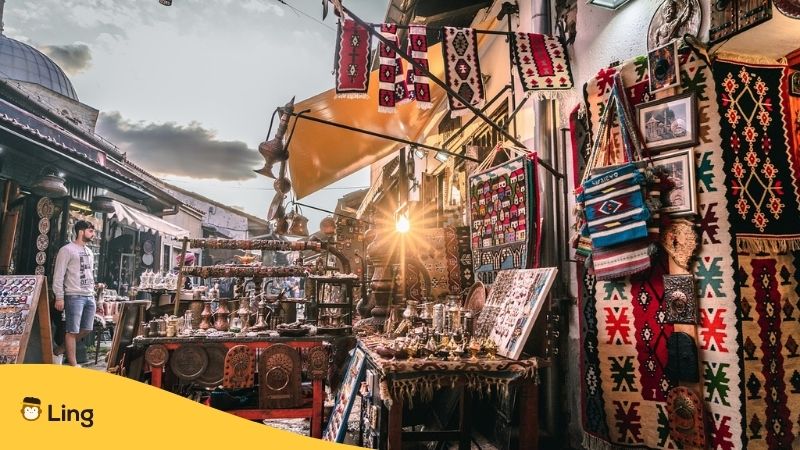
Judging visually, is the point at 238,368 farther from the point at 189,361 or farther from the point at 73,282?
the point at 73,282

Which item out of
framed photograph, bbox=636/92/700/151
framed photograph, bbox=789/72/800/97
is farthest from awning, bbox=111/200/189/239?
framed photograph, bbox=789/72/800/97

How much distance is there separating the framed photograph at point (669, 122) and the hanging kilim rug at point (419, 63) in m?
1.95

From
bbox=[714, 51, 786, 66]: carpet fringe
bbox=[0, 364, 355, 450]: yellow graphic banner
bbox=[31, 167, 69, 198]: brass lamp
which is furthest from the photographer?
bbox=[31, 167, 69, 198]: brass lamp

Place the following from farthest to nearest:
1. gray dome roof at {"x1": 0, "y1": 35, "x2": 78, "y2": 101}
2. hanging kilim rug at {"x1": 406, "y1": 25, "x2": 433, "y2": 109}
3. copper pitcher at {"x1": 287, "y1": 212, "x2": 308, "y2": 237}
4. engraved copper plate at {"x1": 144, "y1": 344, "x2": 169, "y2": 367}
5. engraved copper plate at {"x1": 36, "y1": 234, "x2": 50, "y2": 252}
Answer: gray dome roof at {"x1": 0, "y1": 35, "x2": 78, "y2": 101}, copper pitcher at {"x1": 287, "y1": 212, "x2": 308, "y2": 237}, engraved copper plate at {"x1": 36, "y1": 234, "x2": 50, "y2": 252}, hanging kilim rug at {"x1": 406, "y1": 25, "x2": 433, "y2": 109}, engraved copper plate at {"x1": 144, "y1": 344, "x2": 169, "y2": 367}

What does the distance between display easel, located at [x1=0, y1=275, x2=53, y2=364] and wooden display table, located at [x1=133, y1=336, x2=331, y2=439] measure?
1.11 meters

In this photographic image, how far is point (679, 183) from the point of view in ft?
10.5

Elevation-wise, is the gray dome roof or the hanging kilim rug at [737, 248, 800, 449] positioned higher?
the gray dome roof

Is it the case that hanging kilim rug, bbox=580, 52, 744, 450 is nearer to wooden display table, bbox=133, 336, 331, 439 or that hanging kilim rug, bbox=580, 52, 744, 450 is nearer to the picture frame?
the picture frame

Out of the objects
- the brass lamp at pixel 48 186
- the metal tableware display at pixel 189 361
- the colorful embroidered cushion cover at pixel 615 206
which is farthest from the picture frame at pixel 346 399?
the brass lamp at pixel 48 186

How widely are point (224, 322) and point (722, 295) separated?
4.44 metres

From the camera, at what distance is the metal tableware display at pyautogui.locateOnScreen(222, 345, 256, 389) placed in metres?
4.30

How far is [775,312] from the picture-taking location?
118 inches

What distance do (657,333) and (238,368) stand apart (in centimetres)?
357

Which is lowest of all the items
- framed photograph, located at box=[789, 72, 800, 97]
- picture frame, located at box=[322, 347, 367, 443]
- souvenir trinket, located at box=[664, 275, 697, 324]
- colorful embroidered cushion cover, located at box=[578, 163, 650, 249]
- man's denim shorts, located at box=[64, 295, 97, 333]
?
picture frame, located at box=[322, 347, 367, 443]
